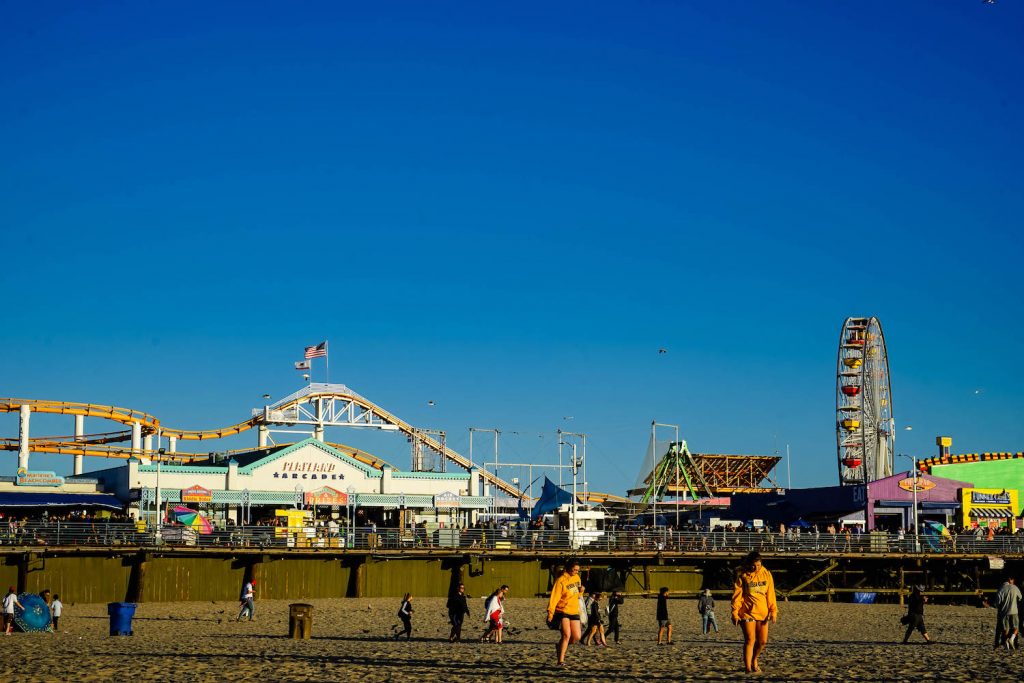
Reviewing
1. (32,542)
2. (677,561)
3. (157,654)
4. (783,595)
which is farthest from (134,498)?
(157,654)

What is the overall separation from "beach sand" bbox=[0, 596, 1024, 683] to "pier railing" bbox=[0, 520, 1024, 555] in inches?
221

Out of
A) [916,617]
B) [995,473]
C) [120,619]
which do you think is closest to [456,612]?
[120,619]

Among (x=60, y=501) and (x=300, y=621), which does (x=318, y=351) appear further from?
(x=300, y=621)

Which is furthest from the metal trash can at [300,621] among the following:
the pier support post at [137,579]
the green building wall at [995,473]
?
the green building wall at [995,473]

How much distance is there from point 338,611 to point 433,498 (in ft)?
71.7

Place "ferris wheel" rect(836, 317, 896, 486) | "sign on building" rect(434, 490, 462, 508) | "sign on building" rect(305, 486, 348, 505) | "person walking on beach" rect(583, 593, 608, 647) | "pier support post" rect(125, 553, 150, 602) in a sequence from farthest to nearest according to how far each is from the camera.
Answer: "ferris wheel" rect(836, 317, 896, 486), "sign on building" rect(434, 490, 462, 508), "sign on building" rect(305, 486, 348, 505), "pier support post" rect(125, 553, 150, 602), "person walking on beach" rect(583, 593, 608, 647)

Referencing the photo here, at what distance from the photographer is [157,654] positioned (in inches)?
822

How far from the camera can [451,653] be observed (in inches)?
840

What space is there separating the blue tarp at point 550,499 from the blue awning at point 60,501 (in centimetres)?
1947

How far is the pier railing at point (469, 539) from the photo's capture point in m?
42.7

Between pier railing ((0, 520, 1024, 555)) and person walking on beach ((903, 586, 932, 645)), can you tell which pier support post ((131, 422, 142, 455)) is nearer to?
pier railing ((0, 520, 1024, 555))

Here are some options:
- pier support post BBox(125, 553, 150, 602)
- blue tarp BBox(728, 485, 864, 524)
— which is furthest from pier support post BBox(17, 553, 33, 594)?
blue tarp BBox(728, 485, 864, 524)

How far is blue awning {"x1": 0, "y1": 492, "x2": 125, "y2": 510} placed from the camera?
51.8 m

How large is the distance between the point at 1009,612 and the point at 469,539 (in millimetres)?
28921
